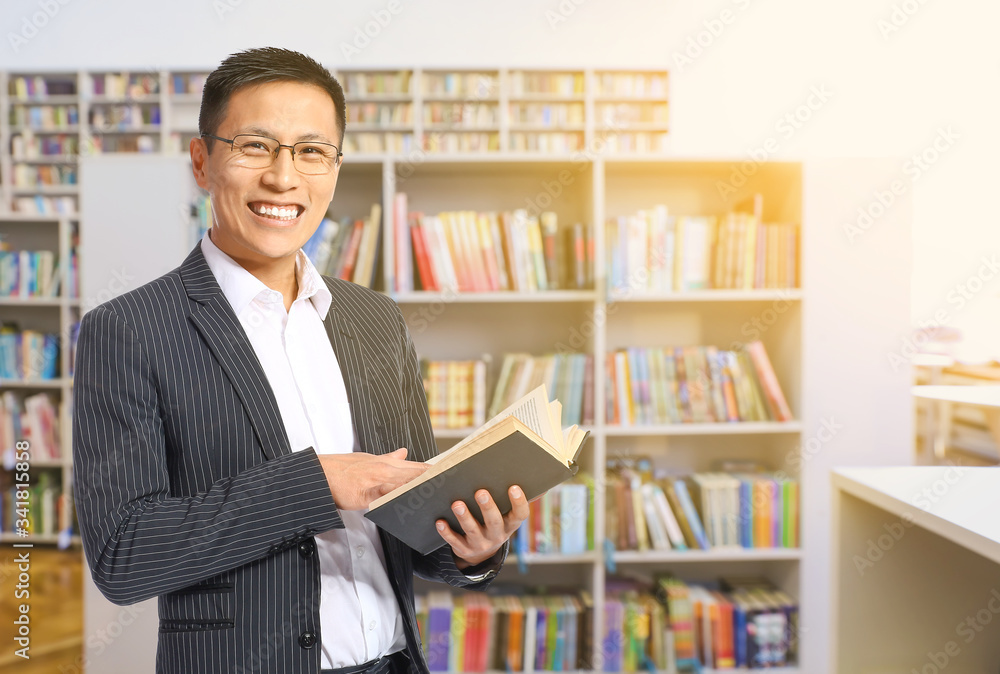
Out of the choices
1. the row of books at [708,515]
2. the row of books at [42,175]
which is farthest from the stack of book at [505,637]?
the row of books at [42,175]

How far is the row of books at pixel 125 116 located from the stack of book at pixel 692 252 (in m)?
5.64

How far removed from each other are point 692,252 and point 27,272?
3.97 m

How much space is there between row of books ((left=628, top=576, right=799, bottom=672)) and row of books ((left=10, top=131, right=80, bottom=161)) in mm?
6577

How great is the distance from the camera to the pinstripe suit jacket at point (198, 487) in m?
0.83

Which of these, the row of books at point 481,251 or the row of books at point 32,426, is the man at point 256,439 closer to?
the row of books at point 481,251

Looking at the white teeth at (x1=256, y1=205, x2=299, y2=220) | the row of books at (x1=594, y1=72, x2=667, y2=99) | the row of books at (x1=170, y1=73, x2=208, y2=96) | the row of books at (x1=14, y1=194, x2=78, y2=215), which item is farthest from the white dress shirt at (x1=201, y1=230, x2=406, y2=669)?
the row of books at (x1=14, y1=194, x2=78, y2=215)

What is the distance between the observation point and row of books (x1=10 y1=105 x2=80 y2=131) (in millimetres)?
6500

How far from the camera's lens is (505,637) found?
248 cm

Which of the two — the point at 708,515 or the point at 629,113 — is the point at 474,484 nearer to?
the point at 708,515

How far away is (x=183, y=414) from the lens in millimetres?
901

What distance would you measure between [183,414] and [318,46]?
6233mm

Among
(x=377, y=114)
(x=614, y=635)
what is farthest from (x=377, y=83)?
(x=614, y=635)

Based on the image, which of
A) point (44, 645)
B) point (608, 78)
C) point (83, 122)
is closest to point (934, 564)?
point (44, 645)

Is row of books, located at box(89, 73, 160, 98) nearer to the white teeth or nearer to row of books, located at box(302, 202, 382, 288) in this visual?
row of books, located at box(302, 202, 382, 288)
